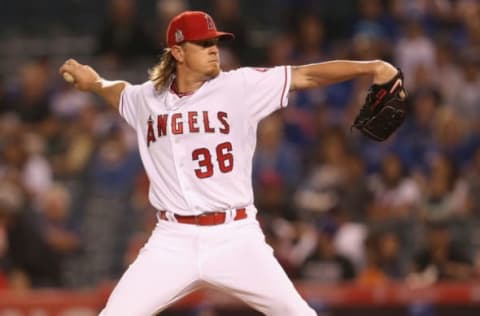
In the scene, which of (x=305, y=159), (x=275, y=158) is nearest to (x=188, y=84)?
(x=275, y=158)

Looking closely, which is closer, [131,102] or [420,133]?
[131,102]

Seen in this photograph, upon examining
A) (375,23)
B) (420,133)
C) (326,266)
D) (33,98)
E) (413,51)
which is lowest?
(326,266)

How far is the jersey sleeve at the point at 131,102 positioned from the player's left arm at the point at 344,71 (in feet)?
2.97

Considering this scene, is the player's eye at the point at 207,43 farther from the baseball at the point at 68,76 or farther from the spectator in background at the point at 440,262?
the spectator in background at the point at 440,262

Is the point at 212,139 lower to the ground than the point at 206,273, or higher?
higher

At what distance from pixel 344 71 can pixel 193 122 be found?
2.63 feet

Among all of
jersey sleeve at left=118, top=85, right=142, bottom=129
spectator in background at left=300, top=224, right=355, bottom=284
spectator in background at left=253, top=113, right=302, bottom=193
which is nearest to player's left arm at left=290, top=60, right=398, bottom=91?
jersey sleeve at left=118, top=85, right=142, bottom=129

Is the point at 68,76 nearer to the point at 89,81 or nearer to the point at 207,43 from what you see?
the point at 89,81

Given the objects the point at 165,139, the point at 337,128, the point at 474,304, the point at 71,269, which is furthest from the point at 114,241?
the point at 165,139

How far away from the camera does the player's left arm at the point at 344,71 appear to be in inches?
228

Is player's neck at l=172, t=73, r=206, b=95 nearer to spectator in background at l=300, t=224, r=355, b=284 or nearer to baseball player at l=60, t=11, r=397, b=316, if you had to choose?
baseball player at l=60, t=11, r=397, b=316

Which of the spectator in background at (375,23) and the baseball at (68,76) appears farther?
the spectator in background at (375,23)

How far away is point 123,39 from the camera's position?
1313 centimetres

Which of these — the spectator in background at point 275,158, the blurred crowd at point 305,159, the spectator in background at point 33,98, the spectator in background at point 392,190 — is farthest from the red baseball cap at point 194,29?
the spectator in background at point 33,98
